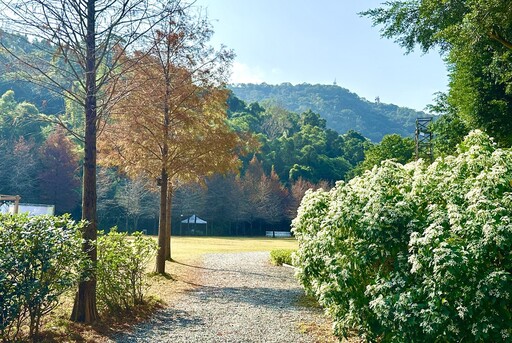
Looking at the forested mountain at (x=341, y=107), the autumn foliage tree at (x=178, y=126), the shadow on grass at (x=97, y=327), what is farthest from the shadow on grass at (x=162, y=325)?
the forested mountain at (x=341, y=107)

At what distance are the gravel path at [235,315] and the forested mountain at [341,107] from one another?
8430 centimetres

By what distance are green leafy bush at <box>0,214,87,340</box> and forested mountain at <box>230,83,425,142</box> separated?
89.8 meters

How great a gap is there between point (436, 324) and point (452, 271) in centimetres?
51

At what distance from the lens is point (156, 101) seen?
1205 centimetres

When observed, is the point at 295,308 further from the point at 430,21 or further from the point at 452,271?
the point at 430,21

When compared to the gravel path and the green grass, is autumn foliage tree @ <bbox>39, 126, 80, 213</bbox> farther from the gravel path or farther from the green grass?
the gravel path

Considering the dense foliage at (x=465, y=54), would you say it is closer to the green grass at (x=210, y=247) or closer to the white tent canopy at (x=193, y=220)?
the green grass at (x=210, y=247)

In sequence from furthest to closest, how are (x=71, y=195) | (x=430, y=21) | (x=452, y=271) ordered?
(x=71, y=195) → (x=430, y=21) → (x=452, y=271)

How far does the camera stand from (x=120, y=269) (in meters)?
7.35

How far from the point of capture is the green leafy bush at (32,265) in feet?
15.4

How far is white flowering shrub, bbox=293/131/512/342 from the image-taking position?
3.67 m

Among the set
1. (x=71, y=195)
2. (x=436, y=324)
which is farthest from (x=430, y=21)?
(x=71, y=195)

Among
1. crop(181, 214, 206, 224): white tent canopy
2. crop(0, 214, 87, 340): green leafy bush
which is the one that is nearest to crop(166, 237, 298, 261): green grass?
crop(0, 214, 87, 340): green leafy bush

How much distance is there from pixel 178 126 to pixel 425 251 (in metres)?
10.9
